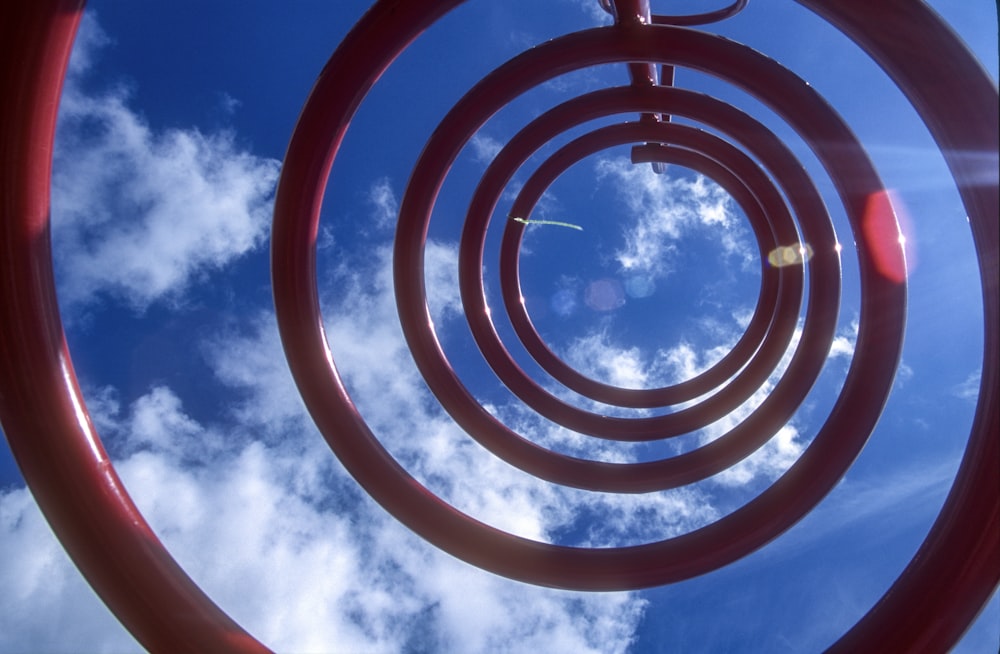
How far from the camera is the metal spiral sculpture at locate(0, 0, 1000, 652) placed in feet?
8.95

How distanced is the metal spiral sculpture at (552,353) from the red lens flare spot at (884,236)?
0.01m

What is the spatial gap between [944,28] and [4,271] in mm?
3758

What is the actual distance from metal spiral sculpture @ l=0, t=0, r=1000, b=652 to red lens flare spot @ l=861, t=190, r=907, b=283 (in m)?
0.01

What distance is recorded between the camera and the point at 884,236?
14.7 ft

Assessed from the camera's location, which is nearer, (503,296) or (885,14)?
(885,14)

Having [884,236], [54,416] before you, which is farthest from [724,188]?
[54,416]

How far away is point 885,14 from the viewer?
9.32ft

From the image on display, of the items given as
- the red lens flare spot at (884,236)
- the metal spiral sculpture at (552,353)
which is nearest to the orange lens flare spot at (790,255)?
the metal spiral sculpture at (552,353)

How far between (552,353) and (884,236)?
14.2 ft

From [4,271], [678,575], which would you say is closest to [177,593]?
[4,271]

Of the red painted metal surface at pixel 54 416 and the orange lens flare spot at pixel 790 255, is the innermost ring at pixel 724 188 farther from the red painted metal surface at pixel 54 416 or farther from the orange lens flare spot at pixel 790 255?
the red painted metal surface at pixel 54 416

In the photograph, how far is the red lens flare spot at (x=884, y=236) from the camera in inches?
177

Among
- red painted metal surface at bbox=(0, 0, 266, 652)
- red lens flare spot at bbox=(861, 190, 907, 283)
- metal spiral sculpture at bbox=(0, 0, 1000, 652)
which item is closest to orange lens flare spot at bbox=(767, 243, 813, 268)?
metal spiral sculpture at bbox=(0, 0, 1000, 652)

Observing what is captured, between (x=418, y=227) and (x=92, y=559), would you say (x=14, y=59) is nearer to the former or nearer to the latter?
(x=92, y=559)
